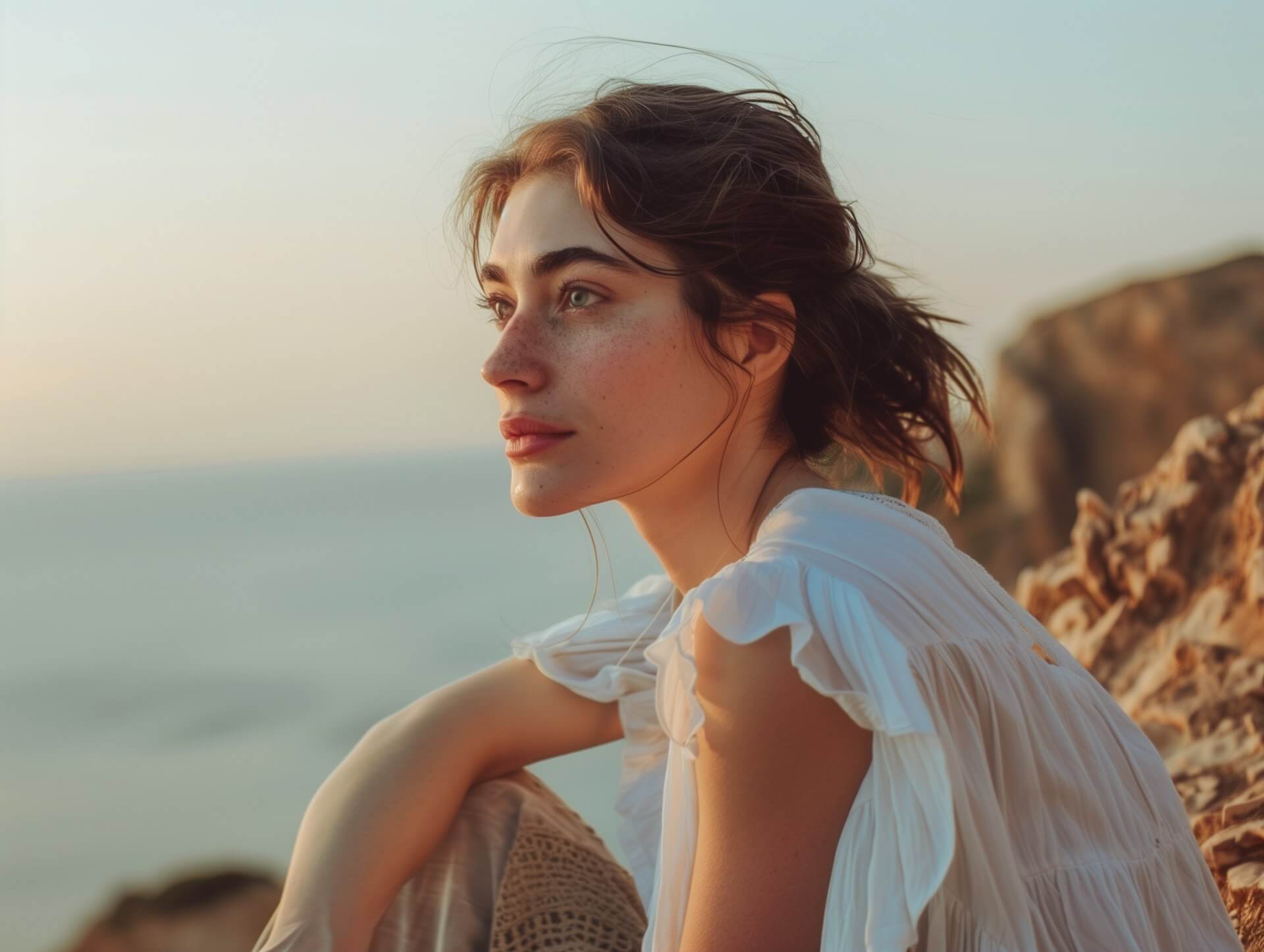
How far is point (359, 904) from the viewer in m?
1.95

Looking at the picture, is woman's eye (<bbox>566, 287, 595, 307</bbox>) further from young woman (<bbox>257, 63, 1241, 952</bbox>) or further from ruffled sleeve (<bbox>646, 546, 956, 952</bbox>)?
ruffled sleeve (<bbox>646, 546, 956, 952</bbox>)

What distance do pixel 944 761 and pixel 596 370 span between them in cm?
73

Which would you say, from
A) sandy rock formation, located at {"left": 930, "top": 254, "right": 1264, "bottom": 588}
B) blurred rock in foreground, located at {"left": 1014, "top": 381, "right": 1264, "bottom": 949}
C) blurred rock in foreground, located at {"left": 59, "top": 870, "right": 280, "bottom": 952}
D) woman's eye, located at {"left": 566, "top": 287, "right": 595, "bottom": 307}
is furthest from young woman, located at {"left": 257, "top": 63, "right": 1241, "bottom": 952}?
sandy rock formation, located at {"left": 930, "top": 254, "right": 1264, "bottom": 588}

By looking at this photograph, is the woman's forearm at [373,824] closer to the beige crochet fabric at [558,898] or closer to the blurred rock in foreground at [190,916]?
the beige crochet fabric at [558,898]

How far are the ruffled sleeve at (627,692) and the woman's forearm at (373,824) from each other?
0.69 feet

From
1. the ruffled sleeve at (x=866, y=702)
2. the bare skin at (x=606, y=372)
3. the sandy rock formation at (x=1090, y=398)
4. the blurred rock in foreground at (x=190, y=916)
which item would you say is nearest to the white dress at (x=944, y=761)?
the ruffled sleeve at (x=866, y=702)

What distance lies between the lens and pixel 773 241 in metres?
1.81

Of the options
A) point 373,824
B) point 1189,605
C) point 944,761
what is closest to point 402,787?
point 373,824

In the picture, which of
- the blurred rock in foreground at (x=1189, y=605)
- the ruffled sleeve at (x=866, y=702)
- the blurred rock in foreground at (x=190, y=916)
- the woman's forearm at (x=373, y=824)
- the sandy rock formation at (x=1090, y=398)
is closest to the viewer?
the ruffled sleeve at (x=866, y=702)

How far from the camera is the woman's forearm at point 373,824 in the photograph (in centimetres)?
193

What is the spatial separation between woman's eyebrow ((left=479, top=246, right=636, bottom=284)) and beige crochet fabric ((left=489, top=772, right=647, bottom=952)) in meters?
0.98

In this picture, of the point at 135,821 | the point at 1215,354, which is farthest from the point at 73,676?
the point at 1215,354

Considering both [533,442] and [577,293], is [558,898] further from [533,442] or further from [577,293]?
[577,293]

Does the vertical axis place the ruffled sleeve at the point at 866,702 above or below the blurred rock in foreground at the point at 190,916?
above
